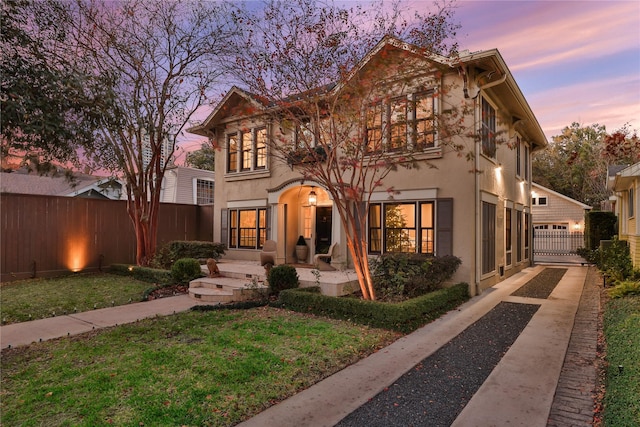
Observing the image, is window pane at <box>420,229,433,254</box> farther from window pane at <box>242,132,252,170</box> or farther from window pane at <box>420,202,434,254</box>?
window pane at <box>242,132,252,170</box>

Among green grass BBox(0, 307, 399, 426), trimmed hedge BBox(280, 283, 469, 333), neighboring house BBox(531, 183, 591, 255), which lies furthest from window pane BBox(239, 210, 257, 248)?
neighboring house BBox(531, 183, 591, 255)

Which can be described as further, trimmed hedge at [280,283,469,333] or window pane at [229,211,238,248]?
window pane at [229,211,238,248]

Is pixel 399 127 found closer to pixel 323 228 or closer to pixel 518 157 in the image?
pixel 323 228

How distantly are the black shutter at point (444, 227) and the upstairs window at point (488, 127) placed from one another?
1.95m

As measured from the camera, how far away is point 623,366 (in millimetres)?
3969

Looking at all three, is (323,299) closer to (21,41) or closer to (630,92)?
(21,41)

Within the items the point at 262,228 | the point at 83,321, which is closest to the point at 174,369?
the point at 83,321

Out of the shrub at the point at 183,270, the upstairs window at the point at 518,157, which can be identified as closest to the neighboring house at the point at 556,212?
the upstairs window at the point at 518,157

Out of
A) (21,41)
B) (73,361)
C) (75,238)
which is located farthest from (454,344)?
(75,238)

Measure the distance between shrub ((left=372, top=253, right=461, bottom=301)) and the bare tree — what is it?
259 inches

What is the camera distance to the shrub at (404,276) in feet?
23.9

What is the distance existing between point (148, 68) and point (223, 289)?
7086 millimetres

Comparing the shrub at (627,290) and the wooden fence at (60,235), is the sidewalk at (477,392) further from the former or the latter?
the wooden fence at (60,235)

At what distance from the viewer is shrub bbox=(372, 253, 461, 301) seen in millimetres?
7270
